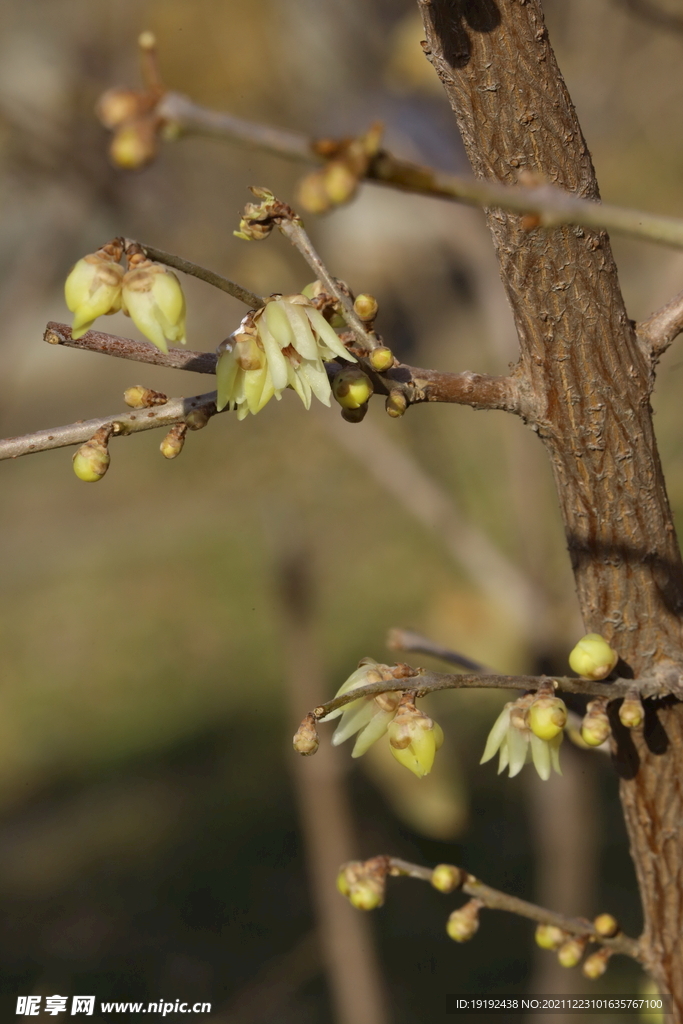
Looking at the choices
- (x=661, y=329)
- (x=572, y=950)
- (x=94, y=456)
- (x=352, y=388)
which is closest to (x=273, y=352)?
(x=352, y=388)

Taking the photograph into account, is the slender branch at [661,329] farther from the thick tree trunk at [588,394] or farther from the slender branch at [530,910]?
the slender branch at [530,910]

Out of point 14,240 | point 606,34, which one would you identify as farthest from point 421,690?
point 14,240

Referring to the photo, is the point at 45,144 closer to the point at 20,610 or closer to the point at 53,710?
the point at 53,710

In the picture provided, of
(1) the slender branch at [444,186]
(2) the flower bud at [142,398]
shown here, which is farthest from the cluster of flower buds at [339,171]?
(2) the flower bud at [142,398]

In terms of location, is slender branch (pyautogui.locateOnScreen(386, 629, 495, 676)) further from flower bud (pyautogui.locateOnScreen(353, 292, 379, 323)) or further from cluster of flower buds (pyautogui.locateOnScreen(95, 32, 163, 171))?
cluster of flower buds (pyautogui.locateOnScreen(95, 32, 163, 171))

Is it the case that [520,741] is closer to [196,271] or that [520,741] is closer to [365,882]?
[365,882]

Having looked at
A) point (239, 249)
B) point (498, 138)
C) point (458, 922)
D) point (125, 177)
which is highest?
point (125, 177)
